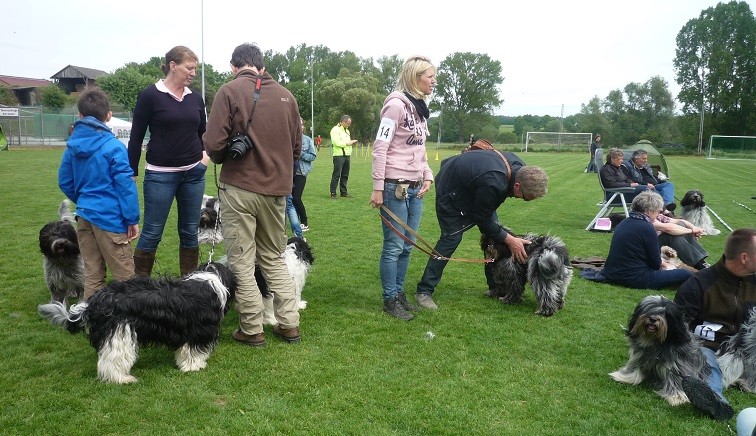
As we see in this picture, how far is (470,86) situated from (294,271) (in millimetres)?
63123

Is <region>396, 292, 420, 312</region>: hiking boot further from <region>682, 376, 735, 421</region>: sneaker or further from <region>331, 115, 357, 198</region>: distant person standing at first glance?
<region>331, 115, 357, 198</region>: distant person standing

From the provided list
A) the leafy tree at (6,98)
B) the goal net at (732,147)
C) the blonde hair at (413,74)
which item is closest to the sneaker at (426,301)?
the blonde hair at (413,74)

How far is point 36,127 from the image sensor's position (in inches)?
1168

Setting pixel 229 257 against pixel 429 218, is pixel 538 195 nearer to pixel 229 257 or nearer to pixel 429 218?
pixel 229 257

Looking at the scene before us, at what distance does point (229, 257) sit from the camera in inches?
148

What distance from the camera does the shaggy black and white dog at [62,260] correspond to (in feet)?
14.6

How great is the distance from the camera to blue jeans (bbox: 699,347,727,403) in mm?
3344

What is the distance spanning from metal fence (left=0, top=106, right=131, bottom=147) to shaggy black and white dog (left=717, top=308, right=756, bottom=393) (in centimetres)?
3115

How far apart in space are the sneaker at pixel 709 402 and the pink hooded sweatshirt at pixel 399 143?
2463mm

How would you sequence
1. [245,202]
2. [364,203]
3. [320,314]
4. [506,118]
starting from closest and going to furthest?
[245,202] < [320,314] < [364,203] < [506,118]

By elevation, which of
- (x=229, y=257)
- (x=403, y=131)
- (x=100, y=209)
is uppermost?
(x=403, y=131)

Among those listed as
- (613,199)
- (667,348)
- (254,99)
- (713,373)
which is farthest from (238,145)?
(613,199)

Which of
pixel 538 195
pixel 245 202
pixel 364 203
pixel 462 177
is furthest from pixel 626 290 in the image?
pixel 364 203

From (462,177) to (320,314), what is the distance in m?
1.73
